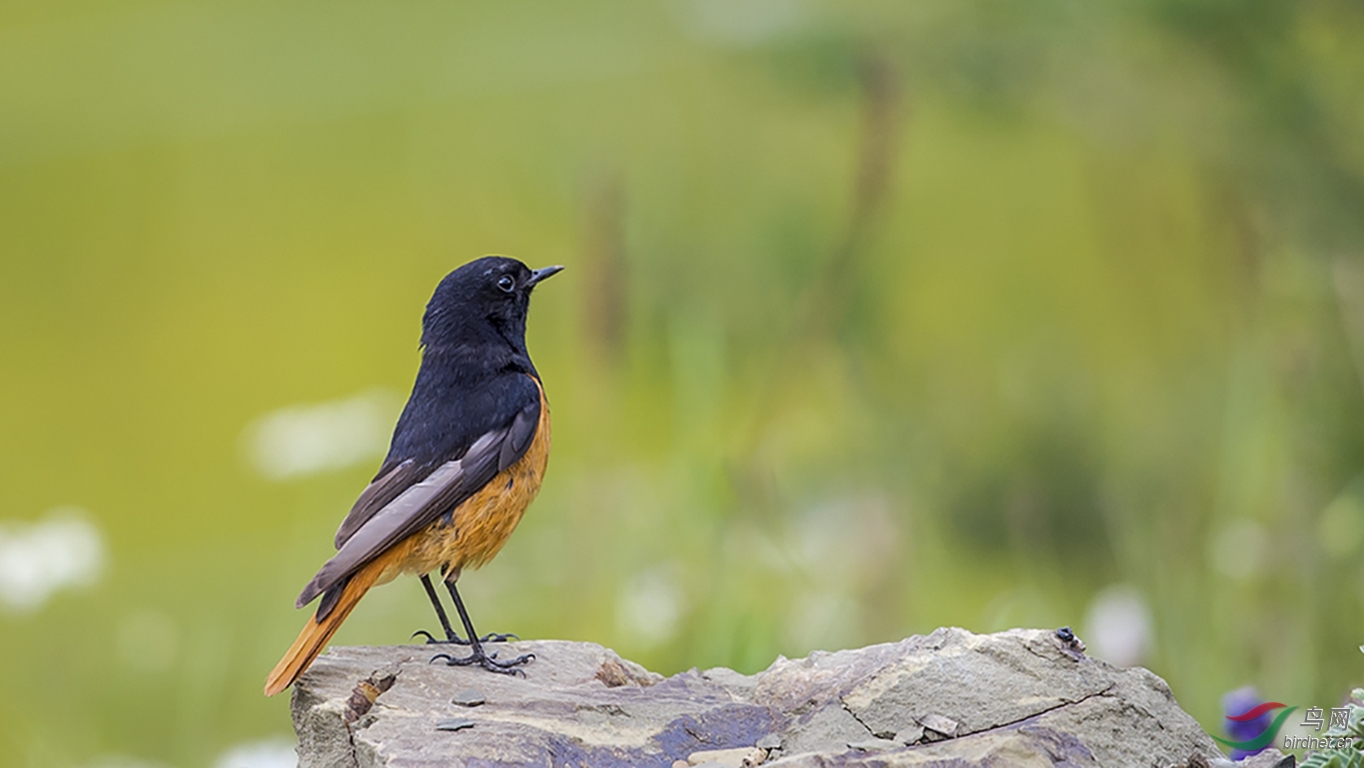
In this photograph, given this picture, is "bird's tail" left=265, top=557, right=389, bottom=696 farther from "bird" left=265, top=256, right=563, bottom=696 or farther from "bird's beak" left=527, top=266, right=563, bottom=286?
"bird's beak" left=527, top=266, right=563, bottom=286

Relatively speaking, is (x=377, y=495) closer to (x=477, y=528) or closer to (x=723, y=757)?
(x=477, y=528)

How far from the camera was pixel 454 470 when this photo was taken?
3006 mm

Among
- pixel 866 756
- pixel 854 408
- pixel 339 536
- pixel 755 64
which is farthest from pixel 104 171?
pixel 866 756

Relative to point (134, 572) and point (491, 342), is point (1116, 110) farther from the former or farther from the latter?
point (134, 572)

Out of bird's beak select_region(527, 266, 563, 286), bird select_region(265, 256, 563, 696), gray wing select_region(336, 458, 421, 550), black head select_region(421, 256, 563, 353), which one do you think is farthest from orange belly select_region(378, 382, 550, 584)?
bird's beak select_region(527, 266, 563, 286)

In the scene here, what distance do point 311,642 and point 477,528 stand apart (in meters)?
0.55

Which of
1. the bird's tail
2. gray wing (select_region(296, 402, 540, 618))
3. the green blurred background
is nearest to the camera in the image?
the bird's tail

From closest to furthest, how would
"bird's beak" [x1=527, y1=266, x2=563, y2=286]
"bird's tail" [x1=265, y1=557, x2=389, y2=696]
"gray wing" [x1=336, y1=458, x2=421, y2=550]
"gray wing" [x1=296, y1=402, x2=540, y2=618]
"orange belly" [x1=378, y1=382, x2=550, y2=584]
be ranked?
1. "bird's tail" [x1=265, y1=557, x2=389, y2=696]
2. "gray wing" [x1=296, y1=402, x2=540, y2=618]
3. "gray wing" [x1=336, y1=458, x2=421, y2=550]
4. "orange belly" [x1=378, y1=382, x2=550, y2=584]
5. "bird's beak" [x1=527, y1=266, x2=563, y2=286]

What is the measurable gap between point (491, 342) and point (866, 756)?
1634 millimetres

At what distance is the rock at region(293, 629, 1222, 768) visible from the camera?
2.23m

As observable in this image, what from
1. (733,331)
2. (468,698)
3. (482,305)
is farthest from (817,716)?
(733,331)

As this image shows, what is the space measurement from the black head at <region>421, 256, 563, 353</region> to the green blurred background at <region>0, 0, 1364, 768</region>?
713 mm

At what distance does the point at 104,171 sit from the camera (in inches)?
301

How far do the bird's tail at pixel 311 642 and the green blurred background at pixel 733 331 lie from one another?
1.31m
